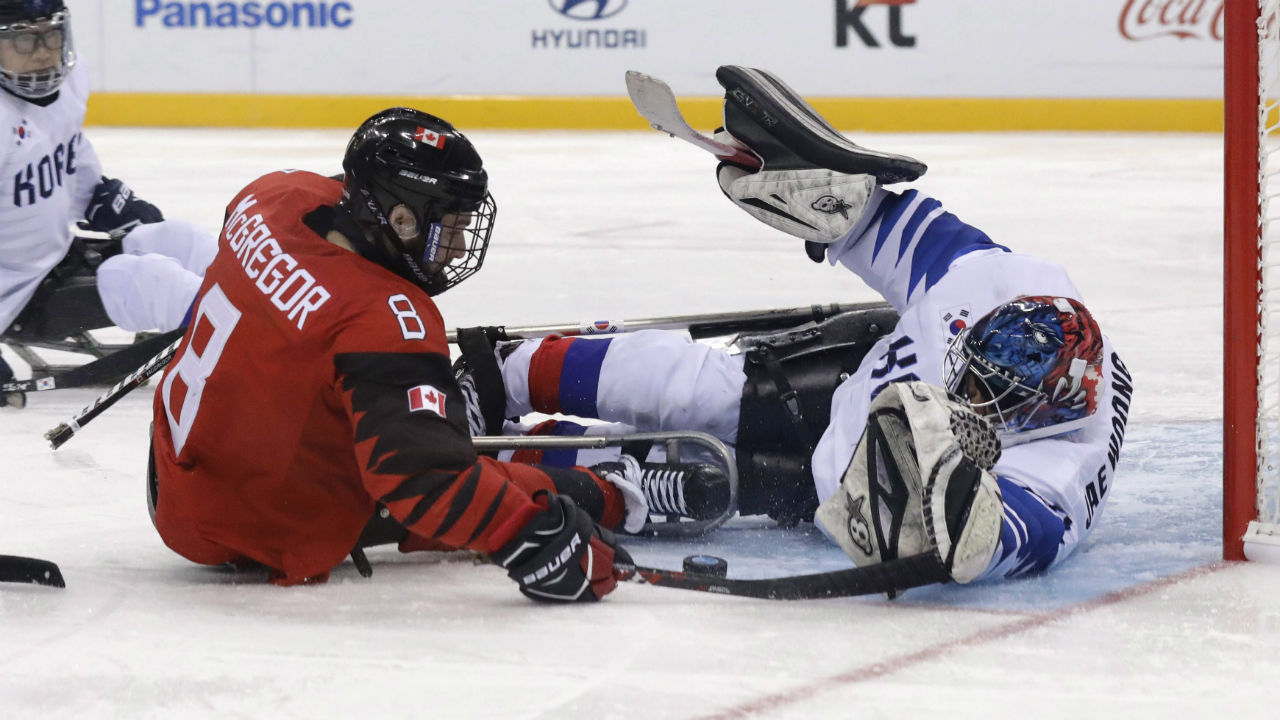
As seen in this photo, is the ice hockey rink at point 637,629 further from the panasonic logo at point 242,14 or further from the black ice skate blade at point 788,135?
the panasonic logo at point 242,14

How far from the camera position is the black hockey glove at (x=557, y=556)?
2.29 m

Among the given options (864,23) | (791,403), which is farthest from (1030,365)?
(864,23)

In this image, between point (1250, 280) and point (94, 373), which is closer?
point (1250, 280)

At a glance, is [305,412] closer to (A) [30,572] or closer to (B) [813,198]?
(A) [30,572]

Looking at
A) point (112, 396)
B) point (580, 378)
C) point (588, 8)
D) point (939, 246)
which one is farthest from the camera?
point (588, 8)

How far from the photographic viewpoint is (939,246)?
292cm

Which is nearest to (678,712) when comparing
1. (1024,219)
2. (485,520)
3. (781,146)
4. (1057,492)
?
(485,520)

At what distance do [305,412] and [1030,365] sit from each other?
3.56 feet

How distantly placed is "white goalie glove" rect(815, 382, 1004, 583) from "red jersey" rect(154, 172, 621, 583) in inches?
20.2

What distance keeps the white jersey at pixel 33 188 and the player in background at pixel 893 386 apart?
5.61 ft

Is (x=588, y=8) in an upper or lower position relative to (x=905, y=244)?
lower

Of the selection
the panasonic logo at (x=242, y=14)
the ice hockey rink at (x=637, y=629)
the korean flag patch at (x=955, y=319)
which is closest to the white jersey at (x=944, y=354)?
the korean flag patch at (x=955, y=319)

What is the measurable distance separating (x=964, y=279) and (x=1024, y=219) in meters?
4.60

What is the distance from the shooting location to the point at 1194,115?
1056cm
